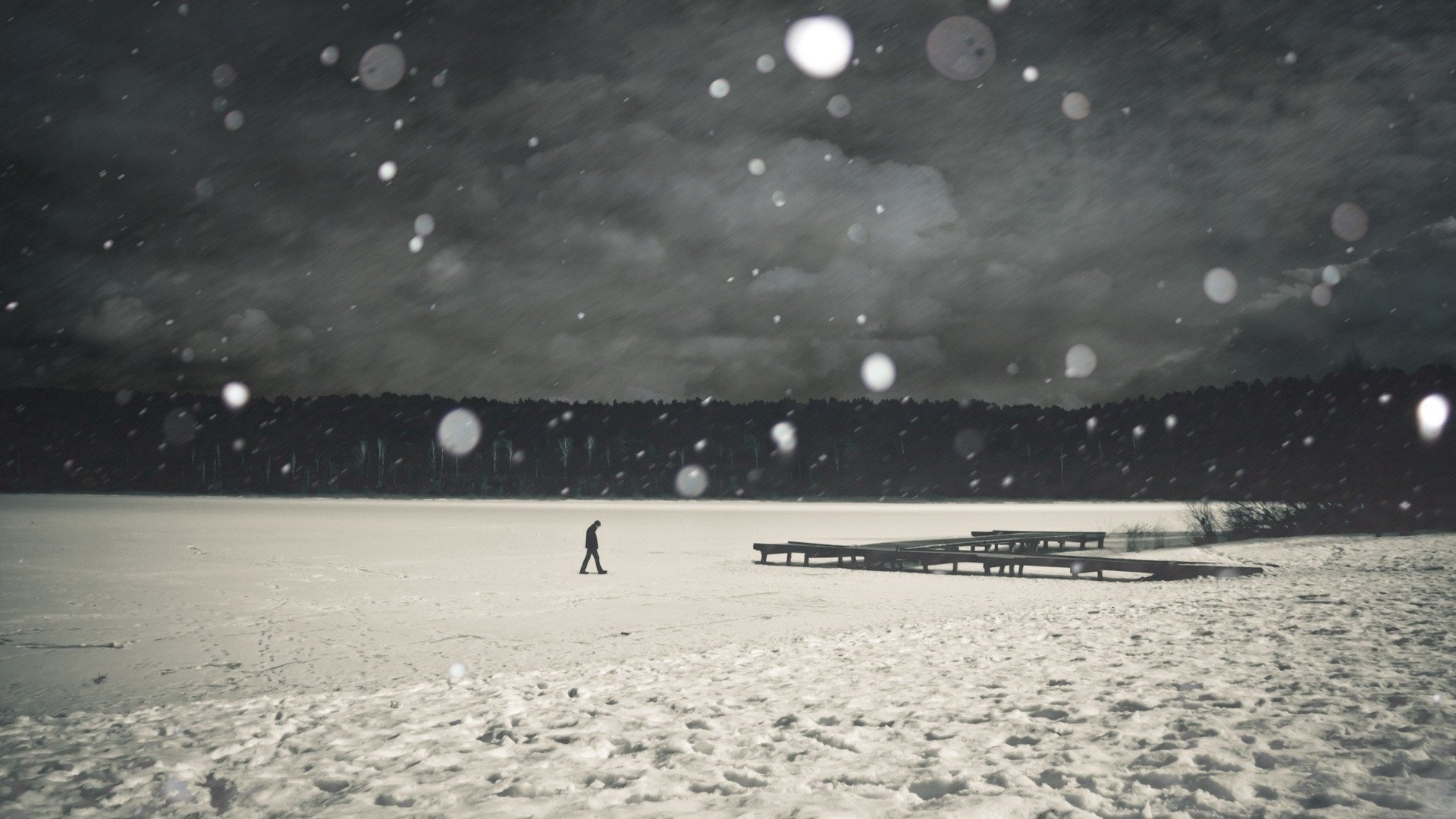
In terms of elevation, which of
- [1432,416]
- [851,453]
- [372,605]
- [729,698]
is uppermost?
[851,453]

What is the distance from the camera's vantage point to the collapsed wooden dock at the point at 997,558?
18.0 metres

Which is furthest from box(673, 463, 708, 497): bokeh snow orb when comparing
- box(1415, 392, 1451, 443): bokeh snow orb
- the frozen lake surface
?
the frozen lake surface

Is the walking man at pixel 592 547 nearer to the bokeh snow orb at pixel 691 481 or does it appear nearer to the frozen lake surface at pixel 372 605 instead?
the frozen lake surface at pixel 372 605

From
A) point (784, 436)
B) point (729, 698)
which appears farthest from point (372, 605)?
point (784, 436)

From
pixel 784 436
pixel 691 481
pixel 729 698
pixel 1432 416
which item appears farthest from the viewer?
pixel 784 436

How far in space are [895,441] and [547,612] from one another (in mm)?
166121

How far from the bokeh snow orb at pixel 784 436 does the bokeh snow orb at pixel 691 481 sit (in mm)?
22014

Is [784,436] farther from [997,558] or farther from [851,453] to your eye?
[997,558]

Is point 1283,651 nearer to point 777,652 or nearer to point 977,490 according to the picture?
point 777,652

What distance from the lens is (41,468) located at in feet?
639

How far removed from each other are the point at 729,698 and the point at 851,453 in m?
164

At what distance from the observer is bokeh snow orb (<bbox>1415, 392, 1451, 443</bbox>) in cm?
3847

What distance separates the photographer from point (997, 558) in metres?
20.0

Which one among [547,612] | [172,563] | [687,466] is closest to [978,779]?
[547,612]
